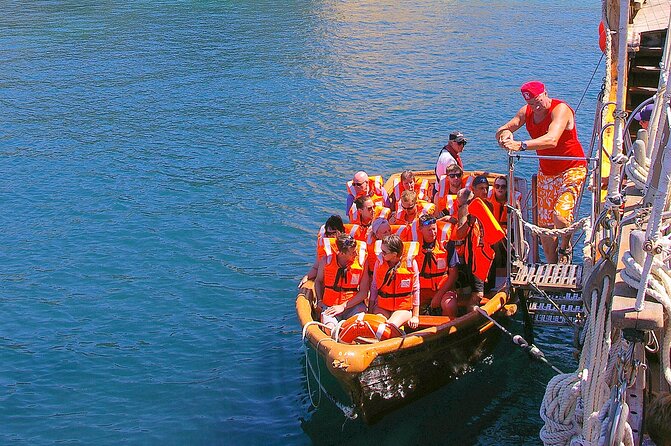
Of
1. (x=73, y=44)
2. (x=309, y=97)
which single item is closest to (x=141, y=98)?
(x=309, y=97)

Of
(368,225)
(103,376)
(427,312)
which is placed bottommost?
(103,376)

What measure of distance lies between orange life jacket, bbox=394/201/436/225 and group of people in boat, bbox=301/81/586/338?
50cm

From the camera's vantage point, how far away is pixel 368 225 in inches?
420

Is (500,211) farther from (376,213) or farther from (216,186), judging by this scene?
(216,186)

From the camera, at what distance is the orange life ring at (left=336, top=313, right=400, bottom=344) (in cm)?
855

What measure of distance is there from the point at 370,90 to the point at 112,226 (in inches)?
440

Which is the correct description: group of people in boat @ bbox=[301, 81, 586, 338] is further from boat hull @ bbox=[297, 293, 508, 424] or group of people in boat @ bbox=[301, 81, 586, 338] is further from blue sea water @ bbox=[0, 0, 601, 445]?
blue sea water @ bbox=[0, 0, 601, 445]

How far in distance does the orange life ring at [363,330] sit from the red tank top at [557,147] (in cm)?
267

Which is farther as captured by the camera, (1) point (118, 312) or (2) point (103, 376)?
(1) point (118, 312)

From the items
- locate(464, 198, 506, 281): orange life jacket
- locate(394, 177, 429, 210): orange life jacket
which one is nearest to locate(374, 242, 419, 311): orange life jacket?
locate(464, 198, 506, 281): orange life jacket

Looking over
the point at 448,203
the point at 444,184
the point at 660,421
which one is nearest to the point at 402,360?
the point at 448,203

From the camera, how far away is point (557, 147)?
921 centimetres

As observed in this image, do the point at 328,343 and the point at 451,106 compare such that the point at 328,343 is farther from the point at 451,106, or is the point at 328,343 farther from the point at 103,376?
the point at 451,106

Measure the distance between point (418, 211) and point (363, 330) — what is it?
9.01ft
